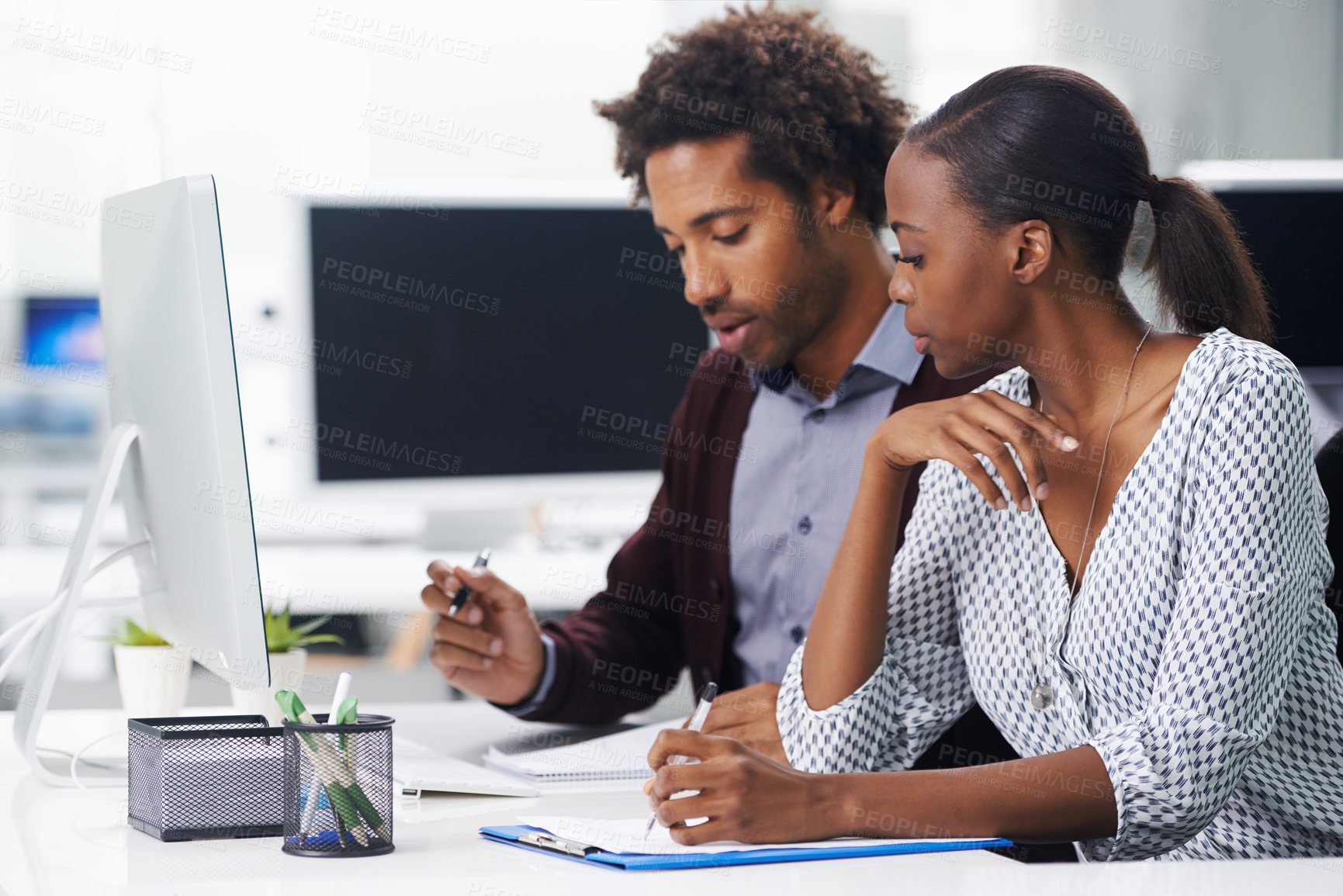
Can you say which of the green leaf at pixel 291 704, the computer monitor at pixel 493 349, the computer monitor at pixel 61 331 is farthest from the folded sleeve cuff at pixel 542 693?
the computer monitor at pixel 61 331

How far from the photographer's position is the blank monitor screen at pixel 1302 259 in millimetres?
2291

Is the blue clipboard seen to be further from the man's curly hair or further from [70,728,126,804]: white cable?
the man's curly hair

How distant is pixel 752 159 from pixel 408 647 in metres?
1.78

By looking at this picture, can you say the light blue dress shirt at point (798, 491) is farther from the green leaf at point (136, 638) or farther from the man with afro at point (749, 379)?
the green leaf at point (136, 638)

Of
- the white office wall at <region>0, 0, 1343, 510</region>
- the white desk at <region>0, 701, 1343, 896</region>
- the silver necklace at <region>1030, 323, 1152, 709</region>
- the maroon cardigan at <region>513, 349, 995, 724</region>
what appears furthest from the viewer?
the white office wall at <region>0, 0, 1343, 510</region>

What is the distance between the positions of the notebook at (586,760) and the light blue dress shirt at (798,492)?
30 centimetres

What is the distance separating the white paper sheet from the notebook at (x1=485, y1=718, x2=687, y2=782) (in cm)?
22

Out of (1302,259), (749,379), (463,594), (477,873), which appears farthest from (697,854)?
(1302,259)

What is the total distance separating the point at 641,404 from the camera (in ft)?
8.27

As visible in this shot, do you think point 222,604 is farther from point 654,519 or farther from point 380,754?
point 654,519

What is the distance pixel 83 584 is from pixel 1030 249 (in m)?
0.85

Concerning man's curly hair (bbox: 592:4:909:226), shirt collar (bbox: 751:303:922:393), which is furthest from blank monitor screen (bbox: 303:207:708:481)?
shirt collar (bbox: 751:303:922:393)

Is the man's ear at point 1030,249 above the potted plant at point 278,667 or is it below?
above

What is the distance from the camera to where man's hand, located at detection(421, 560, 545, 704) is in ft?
4.51
